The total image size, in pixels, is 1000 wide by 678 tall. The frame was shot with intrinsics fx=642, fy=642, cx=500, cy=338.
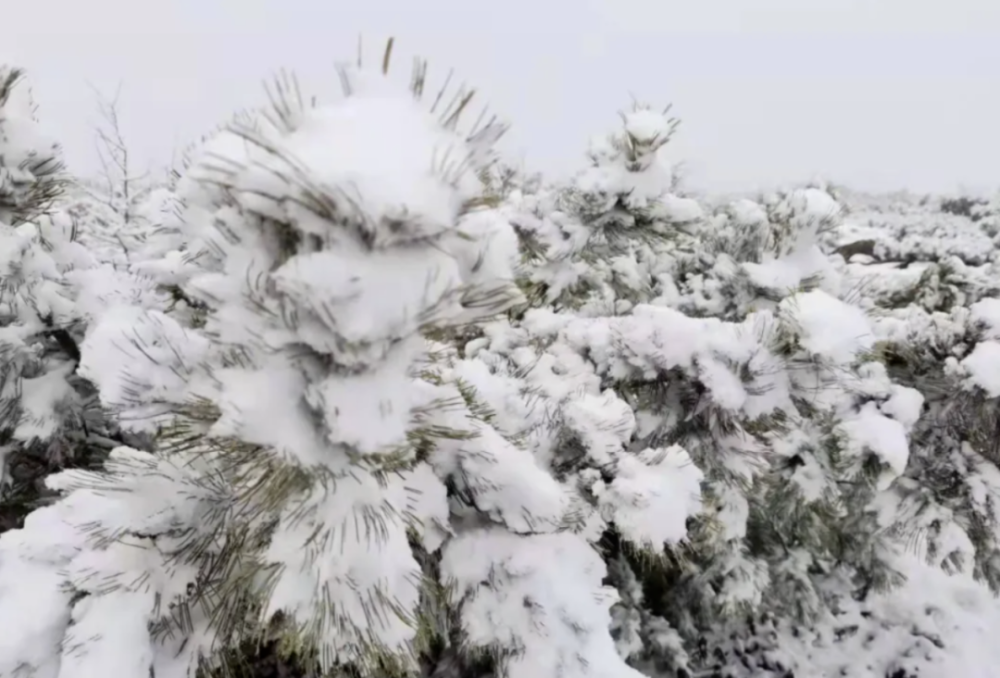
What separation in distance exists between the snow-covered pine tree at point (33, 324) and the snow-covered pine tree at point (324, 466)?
2.36 feet

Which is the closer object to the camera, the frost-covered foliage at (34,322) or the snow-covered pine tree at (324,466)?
the snow-covered pine tree at (324,466)

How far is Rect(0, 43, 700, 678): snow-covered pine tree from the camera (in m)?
1.09

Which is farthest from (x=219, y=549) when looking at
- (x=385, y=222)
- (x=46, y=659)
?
(x=385, y=222)

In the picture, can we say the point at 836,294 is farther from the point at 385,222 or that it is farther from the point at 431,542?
the point at 385,222

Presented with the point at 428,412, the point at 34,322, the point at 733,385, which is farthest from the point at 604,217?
the point at 34,322

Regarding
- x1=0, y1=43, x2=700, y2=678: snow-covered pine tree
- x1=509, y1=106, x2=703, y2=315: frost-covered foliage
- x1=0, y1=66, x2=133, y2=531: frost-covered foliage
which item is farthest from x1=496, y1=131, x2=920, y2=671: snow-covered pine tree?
x1=0, y1=66, x2=133, y2=531: frost-covered foliage

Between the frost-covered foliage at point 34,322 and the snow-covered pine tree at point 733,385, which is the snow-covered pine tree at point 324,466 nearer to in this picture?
the snow-covered pine tree at point 733,385

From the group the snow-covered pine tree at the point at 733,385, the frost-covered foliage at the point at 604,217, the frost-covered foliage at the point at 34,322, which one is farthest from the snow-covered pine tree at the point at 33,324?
the frost-covered foliage at the point at 604,217

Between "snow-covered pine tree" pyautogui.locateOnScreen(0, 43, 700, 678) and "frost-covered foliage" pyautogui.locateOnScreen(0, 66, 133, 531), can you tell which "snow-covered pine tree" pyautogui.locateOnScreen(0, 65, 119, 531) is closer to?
"frost-covered foliage" pyautogui.locateOnScreen(0, 66, 133, 531)

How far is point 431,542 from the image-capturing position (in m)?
1.85

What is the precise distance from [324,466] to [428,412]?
0.95 feet

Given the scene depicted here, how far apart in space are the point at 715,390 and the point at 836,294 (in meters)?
1.55

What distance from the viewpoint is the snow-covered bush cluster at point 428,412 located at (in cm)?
115

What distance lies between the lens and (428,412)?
1.41 m
